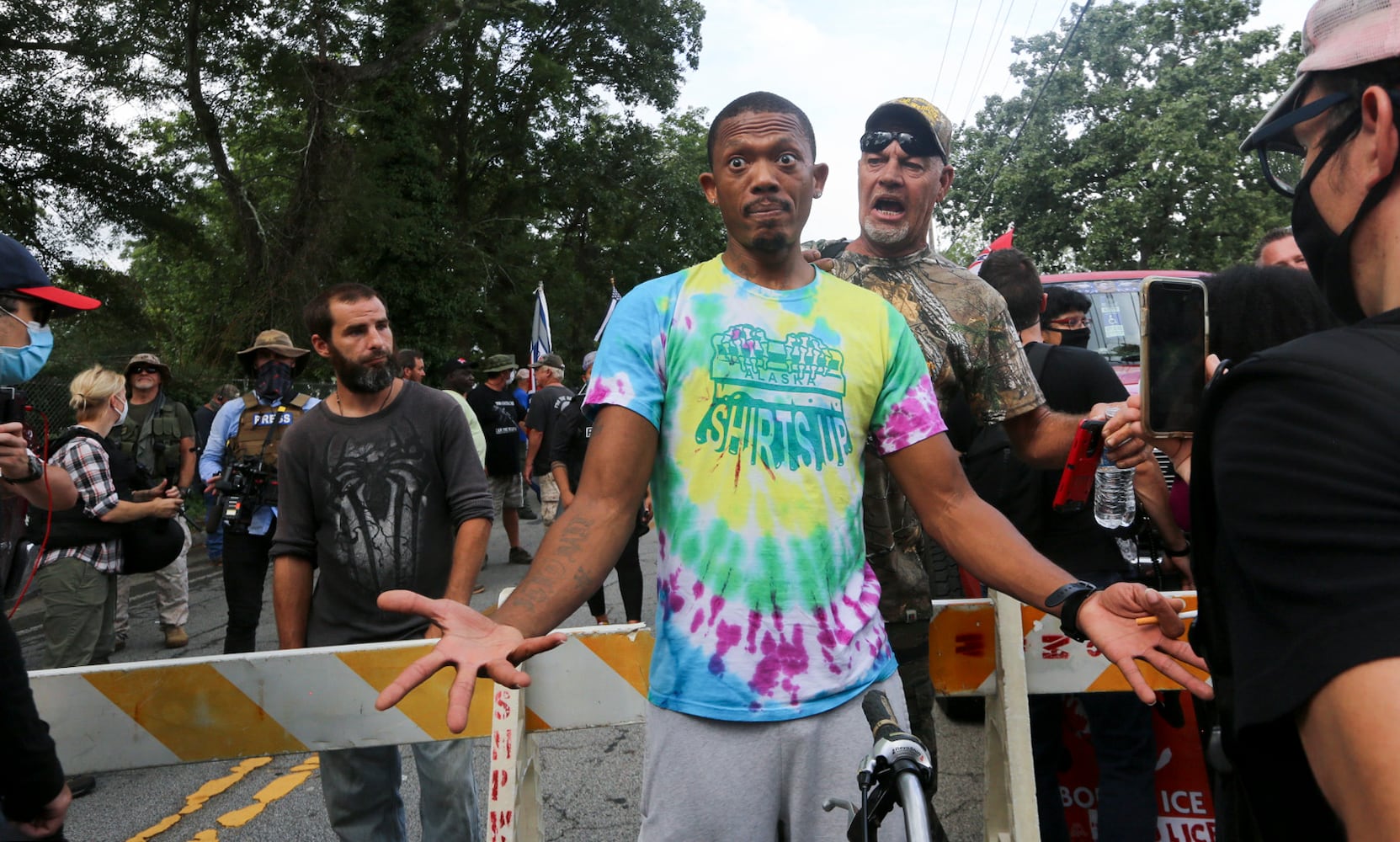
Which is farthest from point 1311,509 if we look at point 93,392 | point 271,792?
point 93,392

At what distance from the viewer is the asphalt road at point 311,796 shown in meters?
4.41

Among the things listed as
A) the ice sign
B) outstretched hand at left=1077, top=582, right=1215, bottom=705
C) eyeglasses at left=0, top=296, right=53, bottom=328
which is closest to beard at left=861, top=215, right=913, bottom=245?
outstretched hand at left=1077, top=582, right=1215, bottom=705

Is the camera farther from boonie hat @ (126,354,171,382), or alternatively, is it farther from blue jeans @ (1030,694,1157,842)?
blue jeans @ (1030,694,1157,842)

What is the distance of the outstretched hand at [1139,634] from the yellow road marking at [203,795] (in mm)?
3935

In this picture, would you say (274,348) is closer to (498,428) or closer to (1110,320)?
(498,428)

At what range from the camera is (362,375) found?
362 cm

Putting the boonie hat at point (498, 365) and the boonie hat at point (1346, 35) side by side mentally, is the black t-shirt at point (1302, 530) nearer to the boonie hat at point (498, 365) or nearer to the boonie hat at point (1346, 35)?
the boonie hat at point (1346, 35)

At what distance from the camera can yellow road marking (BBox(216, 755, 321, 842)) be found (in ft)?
15.0

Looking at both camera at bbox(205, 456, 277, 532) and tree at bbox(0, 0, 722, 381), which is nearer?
camera at bbox(205, 456, 277, 532)

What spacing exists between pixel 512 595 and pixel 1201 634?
1148mm

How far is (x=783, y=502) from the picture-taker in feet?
6.79

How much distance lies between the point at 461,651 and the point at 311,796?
374cm

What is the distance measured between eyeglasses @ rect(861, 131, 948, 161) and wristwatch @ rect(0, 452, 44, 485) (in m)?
3.50

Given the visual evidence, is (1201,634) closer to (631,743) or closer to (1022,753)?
(1022,753)
